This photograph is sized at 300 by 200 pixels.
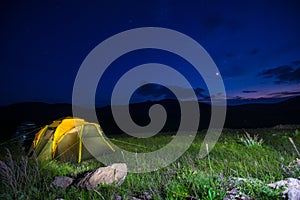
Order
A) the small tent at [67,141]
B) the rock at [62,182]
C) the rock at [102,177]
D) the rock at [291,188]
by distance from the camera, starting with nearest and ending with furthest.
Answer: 1. the rock at [291,188]
2. the rock at [102,177]
3. the rock at [62,182]
4. the small tent at [67,141]

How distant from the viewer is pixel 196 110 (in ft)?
172

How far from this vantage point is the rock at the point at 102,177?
4496mm

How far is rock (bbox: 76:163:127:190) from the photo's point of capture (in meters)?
4.50

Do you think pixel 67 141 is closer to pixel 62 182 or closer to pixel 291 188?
pixel 62 182

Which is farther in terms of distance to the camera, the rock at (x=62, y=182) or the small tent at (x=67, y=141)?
the small tent at (x=67, y=141)

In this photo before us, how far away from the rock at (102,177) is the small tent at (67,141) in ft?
11.6

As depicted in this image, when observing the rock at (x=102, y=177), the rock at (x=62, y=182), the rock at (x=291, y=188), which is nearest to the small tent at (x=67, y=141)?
the rock at (x=62, y=182)

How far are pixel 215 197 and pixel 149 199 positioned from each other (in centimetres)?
114

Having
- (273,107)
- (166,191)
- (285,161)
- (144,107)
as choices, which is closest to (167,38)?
(285,161)

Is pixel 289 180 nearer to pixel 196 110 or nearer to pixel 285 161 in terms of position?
pixel 285 161

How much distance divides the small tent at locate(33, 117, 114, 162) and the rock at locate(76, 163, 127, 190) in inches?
140

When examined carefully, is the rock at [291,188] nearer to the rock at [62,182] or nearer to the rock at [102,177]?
the rock at [102,177]

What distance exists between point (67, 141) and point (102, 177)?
4.41 m

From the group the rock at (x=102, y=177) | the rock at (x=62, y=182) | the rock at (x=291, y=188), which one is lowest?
the rock at (x=62, y=182)
